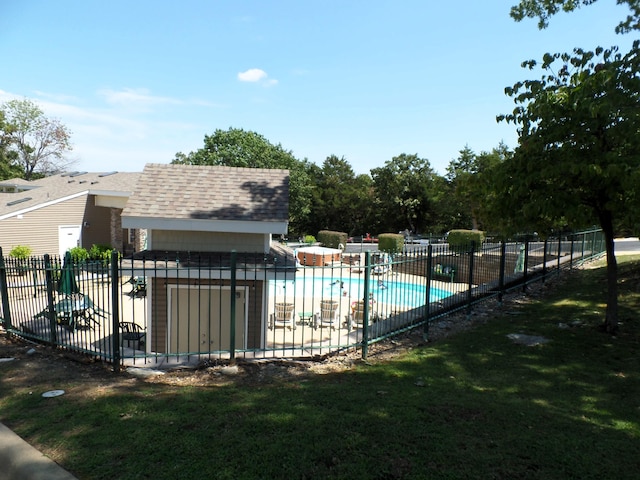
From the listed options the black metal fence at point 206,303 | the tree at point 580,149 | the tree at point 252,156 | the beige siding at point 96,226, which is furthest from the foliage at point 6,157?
the tree at point 580,149

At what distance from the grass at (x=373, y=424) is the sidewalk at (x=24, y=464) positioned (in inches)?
3.9

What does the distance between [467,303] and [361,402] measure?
6.00 metres

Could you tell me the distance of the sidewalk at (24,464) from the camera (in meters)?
3.55

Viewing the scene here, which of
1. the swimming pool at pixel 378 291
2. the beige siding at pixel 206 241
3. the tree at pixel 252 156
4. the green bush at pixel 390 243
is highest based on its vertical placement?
the tree at pixel 252 156

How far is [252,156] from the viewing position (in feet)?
137

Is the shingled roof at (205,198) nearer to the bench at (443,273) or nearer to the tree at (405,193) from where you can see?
the bench at (443,273)

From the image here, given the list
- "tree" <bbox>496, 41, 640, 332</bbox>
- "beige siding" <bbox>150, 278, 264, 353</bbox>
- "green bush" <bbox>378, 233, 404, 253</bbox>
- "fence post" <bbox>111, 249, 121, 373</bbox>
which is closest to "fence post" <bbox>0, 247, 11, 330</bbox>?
"beige siding" <bbox>150, 278, 264, 353</bbox>

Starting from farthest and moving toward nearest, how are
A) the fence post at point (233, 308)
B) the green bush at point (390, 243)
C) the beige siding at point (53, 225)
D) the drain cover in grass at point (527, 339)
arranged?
the green bush at point (390, 243) → the beige siding at point (53, 225) → the drain cover in grass at point (527, 339) → the fence post at point (233, 308)

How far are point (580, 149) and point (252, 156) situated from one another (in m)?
36.9

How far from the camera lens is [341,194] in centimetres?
5322

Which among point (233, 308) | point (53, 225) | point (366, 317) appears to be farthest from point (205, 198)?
point (53, 225)

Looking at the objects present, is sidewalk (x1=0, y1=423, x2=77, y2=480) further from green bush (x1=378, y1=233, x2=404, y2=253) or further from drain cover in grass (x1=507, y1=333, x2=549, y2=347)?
green bush (x1=378, y1=233, x2=404, y2=253)

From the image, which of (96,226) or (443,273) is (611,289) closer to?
(443,273)

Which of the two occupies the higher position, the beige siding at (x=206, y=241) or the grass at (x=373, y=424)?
the beige siding at (x=206, y=241)
